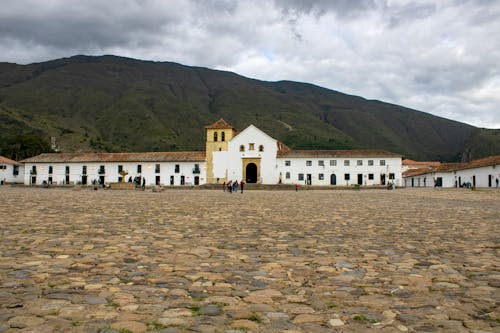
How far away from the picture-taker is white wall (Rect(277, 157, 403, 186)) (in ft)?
195

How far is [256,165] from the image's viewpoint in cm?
6050

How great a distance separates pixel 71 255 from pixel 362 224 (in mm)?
6152

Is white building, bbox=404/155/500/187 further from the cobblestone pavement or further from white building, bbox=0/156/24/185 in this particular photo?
white building, bbox=0/156/24/185

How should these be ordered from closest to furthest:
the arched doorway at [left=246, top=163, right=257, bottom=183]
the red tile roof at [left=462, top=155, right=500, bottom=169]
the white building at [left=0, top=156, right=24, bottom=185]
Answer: the red tile roof at [left=462, top=155, right=500, bottom=169] < the arched doorway at [left=246, top=163, right=257, bottom=183] < the white building at [left=0, top=156, right=24, bottom=185]

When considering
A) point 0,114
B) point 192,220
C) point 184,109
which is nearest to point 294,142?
point 184,109

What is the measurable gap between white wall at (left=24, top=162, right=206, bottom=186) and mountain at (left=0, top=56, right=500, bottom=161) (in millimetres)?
19585

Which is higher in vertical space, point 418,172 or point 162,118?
point 162,118

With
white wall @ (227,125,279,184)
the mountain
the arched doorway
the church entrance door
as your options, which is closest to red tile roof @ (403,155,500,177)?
the church entrance door

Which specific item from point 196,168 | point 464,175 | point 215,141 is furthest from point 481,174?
point 196,168

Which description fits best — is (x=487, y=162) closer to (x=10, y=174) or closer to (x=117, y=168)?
(x=117, y=168)

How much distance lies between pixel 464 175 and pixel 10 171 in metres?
70.5

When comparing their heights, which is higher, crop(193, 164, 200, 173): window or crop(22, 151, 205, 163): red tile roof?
crop(22, 151, 205, 163): red tile roof

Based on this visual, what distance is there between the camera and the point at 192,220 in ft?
32.5

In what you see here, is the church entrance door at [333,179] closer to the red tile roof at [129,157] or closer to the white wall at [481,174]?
the white wall at [481,174]
